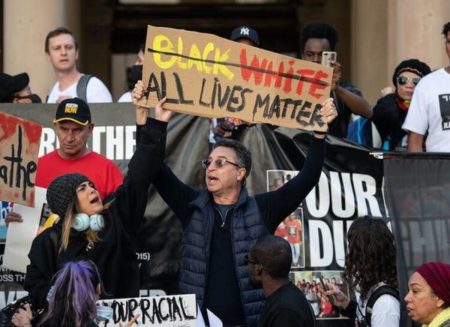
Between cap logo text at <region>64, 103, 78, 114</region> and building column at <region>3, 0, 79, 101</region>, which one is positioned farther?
building column at <region>3, 0, 79, 101</region>

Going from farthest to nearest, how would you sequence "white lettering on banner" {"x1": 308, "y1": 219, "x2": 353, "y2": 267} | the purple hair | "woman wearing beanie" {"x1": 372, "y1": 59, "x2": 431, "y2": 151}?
"woman wearing beanie" {"x1": 372, "y1": 59, "x2": 431, "y2": 151} < "white lettering on banner" {"x1": 308, "y1": 219, "x2": 353, "y2": 267} < the purple hair

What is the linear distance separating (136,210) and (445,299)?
220 centimetres

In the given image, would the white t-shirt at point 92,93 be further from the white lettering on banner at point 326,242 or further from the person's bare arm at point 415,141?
the person's bare arm at point 415,141

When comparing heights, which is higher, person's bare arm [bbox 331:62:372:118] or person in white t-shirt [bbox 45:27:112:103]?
person in white t-shirt [bbox 45:27:112:103]

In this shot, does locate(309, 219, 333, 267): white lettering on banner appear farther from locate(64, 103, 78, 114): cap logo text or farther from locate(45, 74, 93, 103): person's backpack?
locate(45, 74, 93, 103): person's backpack

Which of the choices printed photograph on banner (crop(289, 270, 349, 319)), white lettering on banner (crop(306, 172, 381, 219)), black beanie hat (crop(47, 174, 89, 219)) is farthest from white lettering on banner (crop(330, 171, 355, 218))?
black beanie hat (crop(47, 174, 89, 219))

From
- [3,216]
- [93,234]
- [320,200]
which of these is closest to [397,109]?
[320,200]

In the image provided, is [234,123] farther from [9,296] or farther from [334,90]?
[9,296]

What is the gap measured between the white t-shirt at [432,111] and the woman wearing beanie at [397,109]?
711 mm

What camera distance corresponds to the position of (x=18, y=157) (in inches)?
367

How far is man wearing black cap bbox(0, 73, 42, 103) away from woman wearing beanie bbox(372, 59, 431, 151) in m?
2.72

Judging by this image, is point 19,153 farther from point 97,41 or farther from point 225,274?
point 97,41

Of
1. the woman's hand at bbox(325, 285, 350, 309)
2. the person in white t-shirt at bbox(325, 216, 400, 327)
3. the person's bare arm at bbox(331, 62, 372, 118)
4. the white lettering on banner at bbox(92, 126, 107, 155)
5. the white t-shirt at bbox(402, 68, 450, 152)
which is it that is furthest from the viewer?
the person's bare arm at bbox(331, 62, 372, 118)

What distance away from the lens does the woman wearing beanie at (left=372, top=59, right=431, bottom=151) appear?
35.4ft
